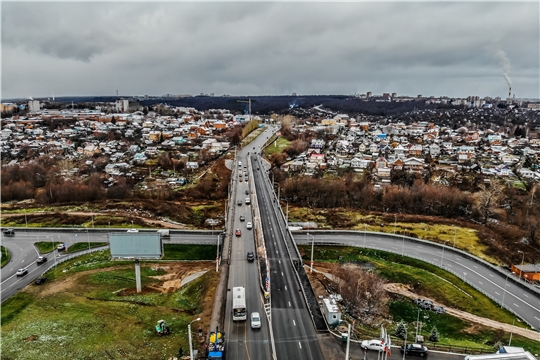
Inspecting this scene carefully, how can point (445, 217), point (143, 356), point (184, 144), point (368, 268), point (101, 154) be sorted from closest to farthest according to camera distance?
point (143, 356)
point (368, 268)
point (445, 217)
point (101, 154)
point (184, 144)

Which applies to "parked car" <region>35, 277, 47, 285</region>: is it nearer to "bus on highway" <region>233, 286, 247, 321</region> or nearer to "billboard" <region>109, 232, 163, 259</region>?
"billboard" <region>109, 232, 163, 259</region>

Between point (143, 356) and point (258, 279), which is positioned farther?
point (258, 279)

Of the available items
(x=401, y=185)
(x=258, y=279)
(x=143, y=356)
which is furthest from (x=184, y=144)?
(x=143, y=356)

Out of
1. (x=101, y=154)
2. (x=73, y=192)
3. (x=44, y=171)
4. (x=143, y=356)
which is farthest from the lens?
(x=101, y=154)

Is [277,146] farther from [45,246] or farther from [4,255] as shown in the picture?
[4,255]

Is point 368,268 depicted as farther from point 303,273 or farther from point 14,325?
point 14,325

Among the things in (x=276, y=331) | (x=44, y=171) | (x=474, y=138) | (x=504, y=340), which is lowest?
(x=504, y=340)
